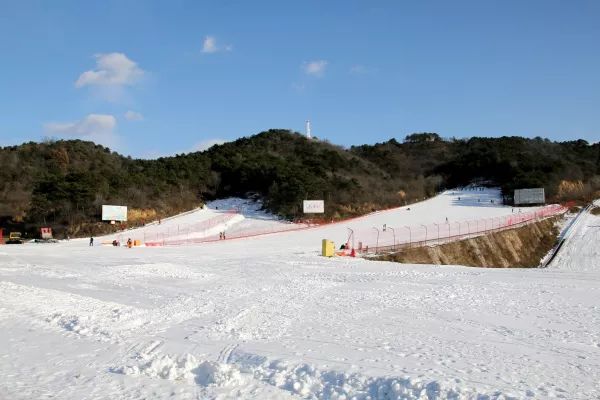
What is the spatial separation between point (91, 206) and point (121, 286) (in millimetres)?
35443

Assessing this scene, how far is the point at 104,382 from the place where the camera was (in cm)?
711

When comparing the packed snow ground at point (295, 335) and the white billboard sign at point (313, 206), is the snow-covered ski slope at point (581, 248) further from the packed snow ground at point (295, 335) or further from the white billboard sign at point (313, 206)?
the white billboard sign at point (313, 206)

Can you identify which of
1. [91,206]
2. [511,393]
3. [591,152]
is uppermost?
[591,152]

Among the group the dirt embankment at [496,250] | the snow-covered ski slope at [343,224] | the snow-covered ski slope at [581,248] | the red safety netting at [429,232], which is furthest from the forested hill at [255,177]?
the dirt embankment at [496,250]

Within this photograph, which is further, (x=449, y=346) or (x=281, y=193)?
(x=281, y=193)

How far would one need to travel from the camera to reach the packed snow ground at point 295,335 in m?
6.88

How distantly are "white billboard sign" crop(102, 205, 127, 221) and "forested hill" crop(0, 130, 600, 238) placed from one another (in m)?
1.48

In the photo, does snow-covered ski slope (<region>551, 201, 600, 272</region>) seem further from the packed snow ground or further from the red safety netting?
the packed snow ground

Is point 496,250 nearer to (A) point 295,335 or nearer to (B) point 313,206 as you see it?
(B) point 313,206

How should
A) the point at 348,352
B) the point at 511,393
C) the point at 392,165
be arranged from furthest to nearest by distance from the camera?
the point at 392,165
the point at 348,352
the point at 511,393

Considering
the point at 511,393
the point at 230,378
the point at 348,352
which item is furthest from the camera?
the point at 348,352

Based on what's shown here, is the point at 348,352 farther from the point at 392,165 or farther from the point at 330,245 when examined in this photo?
the point at 392,165

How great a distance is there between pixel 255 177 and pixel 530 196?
3027cm

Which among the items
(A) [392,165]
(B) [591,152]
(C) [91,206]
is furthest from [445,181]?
(C) [91,206]
